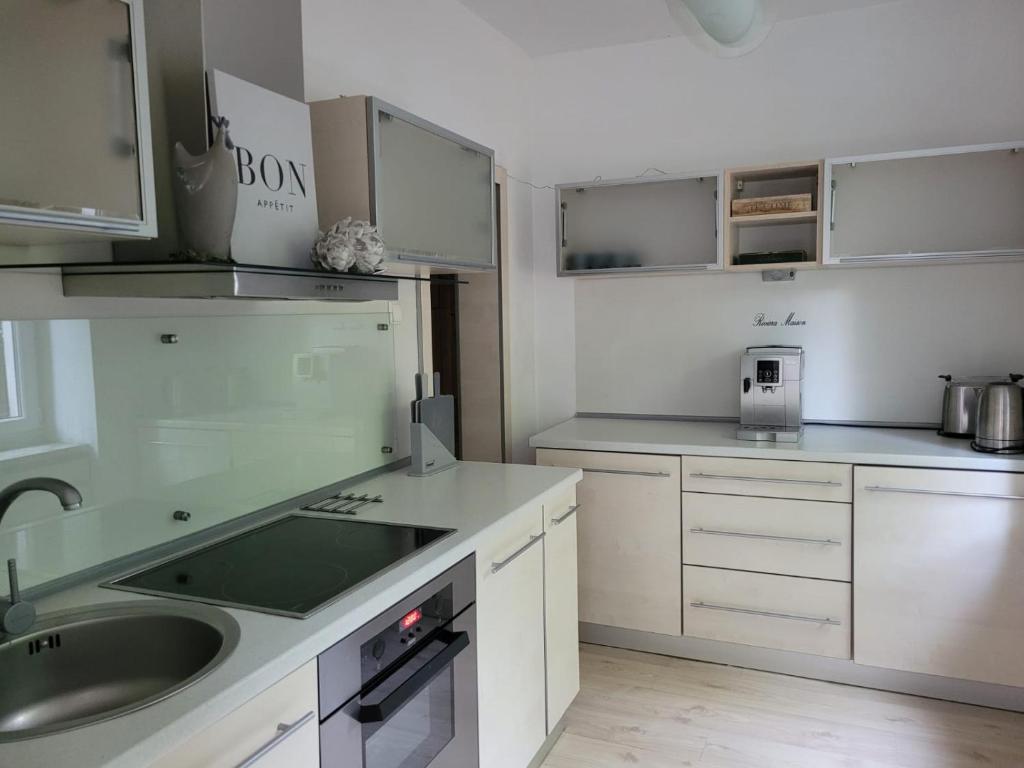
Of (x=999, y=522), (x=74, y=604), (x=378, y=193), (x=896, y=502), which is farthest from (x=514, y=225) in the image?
(x=74, y=604)

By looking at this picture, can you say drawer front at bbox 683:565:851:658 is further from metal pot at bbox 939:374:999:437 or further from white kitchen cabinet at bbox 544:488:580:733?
metal pot at bbox 939:374:999:437

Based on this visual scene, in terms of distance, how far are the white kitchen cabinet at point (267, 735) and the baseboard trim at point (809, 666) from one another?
2181 millimetres

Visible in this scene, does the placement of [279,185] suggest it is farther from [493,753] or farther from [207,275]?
[493,753]

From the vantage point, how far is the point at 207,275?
4.91ft

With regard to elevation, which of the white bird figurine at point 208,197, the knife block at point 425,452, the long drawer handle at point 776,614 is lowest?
the long drawer handle at point 776,614

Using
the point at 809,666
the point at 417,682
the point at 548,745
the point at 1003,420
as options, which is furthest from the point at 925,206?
the point at 417,682

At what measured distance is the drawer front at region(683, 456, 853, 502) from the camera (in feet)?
9.53

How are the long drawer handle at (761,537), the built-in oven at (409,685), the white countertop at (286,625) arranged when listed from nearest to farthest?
the white countertop at (286,625), the built-in oven at (409,685), the long drawer handle at (761,537)

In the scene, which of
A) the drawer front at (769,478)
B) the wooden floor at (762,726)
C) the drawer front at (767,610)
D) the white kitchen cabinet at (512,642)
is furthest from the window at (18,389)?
the drawer front at (767,610)

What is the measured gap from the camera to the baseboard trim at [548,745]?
248 centimetres

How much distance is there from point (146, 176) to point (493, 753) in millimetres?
A: 1610

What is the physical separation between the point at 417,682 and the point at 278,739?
16.5 inches

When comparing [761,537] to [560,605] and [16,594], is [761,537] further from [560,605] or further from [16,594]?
[16,594]

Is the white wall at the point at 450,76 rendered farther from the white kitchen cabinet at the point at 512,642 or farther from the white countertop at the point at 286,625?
the white kitchen cabinet at the point at 512,642
